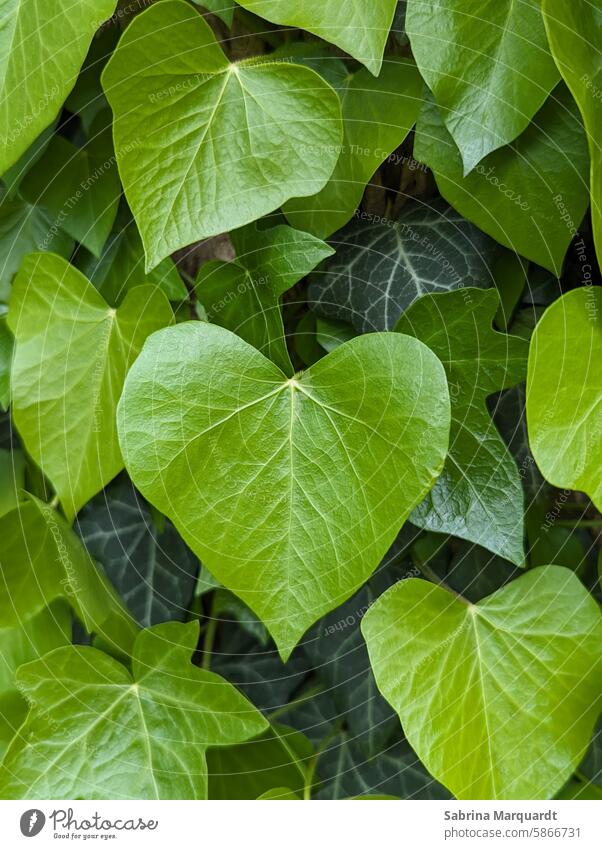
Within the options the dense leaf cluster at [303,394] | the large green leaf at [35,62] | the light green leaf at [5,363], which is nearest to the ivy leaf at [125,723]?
the dense leaf cluster at [303,394]

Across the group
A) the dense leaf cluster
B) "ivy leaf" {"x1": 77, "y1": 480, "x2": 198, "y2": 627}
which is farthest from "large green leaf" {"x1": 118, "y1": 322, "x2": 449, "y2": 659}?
"ivy leaf" {"x1": 77, "y1": 480, "x2": 198, "y2": 627}

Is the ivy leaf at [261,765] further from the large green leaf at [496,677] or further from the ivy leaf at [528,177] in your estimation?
the ivy leaf at [528,177]

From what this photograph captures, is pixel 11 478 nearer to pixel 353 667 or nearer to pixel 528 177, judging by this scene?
pixel 353 667

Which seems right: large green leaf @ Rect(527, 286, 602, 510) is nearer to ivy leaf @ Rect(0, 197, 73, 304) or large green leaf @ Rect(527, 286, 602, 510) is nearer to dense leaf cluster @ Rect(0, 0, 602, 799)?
dense leaf cluster @ Rect(0, 0, 602, 799)

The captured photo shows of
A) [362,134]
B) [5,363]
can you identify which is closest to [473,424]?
[362,134]

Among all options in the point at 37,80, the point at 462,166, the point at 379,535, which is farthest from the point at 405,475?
the point at 37,80
